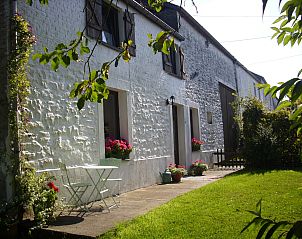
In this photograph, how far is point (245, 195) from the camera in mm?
6707

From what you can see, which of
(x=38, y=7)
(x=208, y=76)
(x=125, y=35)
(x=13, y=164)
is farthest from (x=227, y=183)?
(x=208, y=76)

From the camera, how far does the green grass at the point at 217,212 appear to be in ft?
14.7

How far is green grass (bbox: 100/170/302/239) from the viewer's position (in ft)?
14.7

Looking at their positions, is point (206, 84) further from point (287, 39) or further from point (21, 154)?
point (287, 39)

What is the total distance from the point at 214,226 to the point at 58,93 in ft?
11.9

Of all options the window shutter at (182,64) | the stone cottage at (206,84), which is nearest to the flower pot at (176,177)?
the stone cottage at (206,84)

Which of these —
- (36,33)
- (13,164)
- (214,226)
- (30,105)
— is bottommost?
(214,226)

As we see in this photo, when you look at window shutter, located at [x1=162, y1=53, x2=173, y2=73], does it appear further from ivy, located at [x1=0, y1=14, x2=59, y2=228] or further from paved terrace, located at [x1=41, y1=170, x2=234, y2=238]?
ivy, located at [x1=0, y1=14, x2=59, y2=228]

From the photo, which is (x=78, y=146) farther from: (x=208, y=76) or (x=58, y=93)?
(x=208, y=76)

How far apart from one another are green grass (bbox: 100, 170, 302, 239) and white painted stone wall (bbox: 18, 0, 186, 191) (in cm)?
197

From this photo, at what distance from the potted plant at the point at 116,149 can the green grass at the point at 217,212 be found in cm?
178

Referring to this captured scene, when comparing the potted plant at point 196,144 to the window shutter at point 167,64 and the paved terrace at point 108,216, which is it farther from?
the paved terrace at point 108,216

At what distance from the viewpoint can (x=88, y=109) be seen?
7.04m

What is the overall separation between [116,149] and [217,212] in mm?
3091
